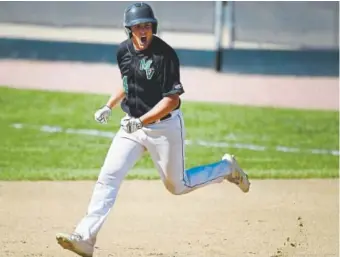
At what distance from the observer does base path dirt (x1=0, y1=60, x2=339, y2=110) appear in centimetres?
1791

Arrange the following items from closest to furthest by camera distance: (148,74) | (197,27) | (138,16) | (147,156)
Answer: (138,16) < (148,74) < (147,156) < (197,27)

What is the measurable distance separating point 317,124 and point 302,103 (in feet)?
6.90

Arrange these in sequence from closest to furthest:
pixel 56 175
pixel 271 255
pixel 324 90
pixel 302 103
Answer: pixel 271 255
pixel 56 175
pixel 302 103
pixel 324 90

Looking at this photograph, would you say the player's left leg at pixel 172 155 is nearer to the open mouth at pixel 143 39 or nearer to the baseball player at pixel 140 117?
the baseball player at pixel 140 117

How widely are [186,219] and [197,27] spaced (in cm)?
1664

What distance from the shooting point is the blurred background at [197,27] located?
2409 cm

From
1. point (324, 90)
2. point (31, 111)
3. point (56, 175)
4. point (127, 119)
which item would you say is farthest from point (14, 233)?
point (324, 90)

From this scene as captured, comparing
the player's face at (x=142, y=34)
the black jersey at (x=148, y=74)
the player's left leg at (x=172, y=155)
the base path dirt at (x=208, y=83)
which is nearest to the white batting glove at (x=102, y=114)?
the black jersey at (x=148, y=74)

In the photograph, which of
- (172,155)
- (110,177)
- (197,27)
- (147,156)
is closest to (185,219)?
(172,155)

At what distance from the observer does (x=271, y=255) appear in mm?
7953

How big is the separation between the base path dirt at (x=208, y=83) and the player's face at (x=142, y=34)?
10.2 metres

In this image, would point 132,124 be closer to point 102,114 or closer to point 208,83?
point 102,114

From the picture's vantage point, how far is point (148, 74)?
287 inches

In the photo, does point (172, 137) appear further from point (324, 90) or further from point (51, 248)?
point (324, 90)
